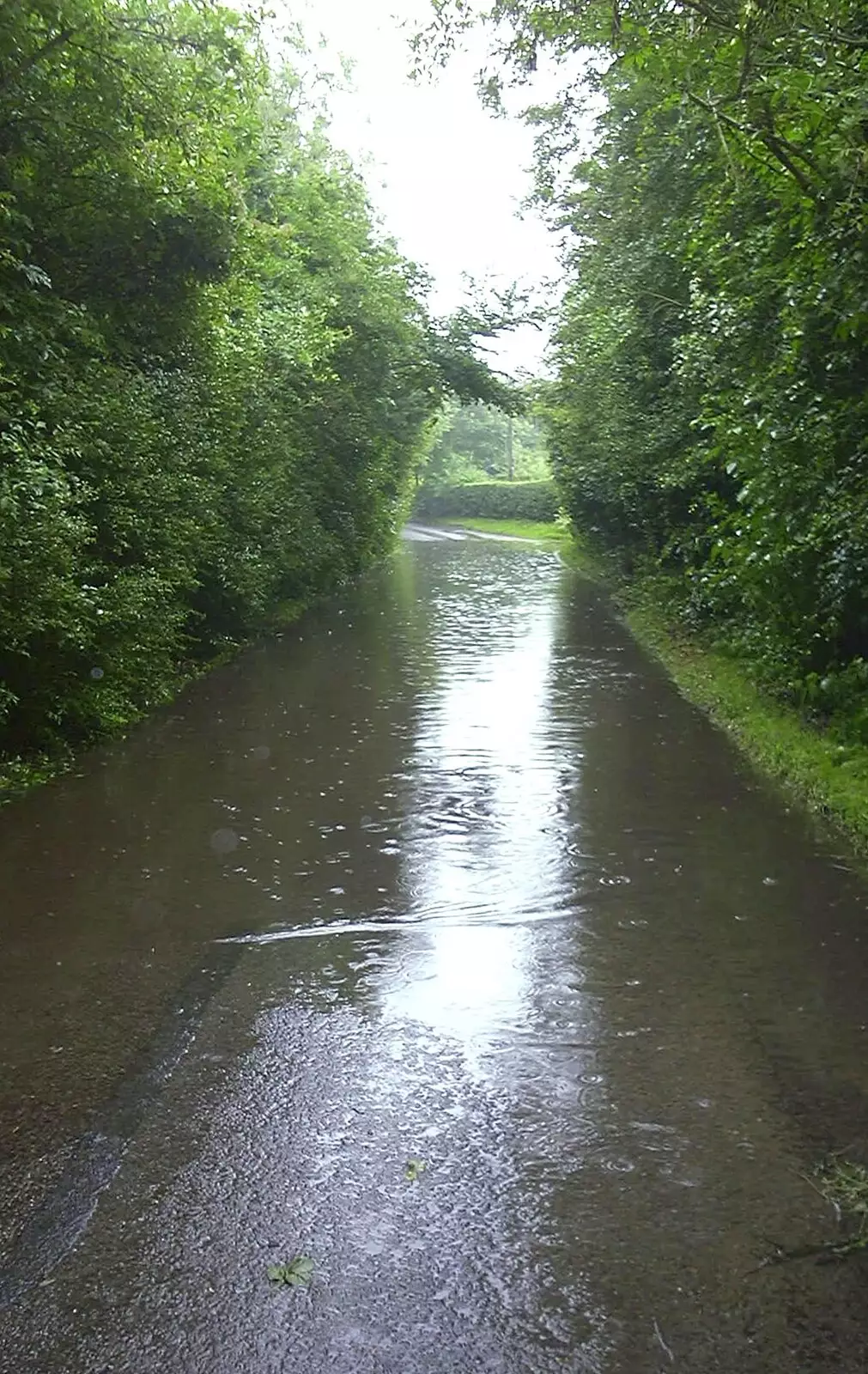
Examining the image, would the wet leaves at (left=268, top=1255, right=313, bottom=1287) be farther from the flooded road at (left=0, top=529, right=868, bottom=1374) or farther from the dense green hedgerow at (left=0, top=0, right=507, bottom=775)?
the dense green hedgerow at (left=0, top=0, right=507, bottom=775)

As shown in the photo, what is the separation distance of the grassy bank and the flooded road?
13.4 inches

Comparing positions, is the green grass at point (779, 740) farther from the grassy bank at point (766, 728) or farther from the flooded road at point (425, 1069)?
the flooded road at point (425, 1069)

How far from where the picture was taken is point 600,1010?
5.45 meters

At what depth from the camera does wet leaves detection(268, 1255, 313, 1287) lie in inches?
138

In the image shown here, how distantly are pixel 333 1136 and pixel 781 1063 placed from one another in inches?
76.9

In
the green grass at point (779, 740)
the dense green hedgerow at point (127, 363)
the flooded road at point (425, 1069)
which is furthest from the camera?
the dense green hedgerow at point (127, 363)

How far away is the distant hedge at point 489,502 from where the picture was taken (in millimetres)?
66000

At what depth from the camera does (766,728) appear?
1092 centimetres

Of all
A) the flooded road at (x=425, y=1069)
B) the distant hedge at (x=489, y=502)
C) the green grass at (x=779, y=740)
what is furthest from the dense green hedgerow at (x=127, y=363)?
the distant hedge at (x=489, y=502)

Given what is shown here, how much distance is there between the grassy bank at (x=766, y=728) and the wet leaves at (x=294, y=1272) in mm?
5257

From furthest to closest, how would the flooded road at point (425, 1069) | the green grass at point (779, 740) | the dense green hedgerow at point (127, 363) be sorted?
the dense green hedgerow at point (127, 363)
the green grass at point (779, 740)
the flooded road at point (425, 1069)

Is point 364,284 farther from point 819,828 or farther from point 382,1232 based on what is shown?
point 382,1232

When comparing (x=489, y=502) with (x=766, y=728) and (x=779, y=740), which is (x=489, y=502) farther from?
(x=779, y=740)

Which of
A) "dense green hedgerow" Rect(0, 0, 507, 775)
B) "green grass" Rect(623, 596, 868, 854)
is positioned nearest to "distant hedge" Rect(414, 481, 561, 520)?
"dense green hedgerow" Rect(0, 0, 507, 775)
